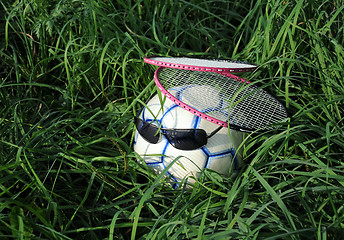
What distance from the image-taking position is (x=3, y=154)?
2299 millimetres

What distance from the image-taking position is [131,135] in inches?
107

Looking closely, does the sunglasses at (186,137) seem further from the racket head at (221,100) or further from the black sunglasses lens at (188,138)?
the racket head at (221,100)

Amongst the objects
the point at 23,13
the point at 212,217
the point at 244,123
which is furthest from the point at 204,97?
the point at 23,13

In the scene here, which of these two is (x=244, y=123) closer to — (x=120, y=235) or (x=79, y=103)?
(x=120, y=235)

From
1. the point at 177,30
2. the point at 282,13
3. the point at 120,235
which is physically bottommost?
the point at 120,235

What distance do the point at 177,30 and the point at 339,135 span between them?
1.48 metres

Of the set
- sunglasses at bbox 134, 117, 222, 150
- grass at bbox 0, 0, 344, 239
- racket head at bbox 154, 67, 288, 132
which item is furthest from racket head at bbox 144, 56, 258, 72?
sunglasses at bbox 134, 117, 222, 150

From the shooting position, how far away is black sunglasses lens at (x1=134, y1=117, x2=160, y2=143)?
2.22m

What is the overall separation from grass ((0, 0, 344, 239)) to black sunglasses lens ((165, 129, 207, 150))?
0.20m

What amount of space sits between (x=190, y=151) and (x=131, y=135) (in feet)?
2.28

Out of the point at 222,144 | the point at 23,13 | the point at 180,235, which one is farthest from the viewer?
the point at 23,13

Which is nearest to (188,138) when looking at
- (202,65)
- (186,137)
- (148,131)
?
(186,137)

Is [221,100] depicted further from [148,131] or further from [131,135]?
[131,135]

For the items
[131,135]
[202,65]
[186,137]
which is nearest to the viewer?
[186,137]
